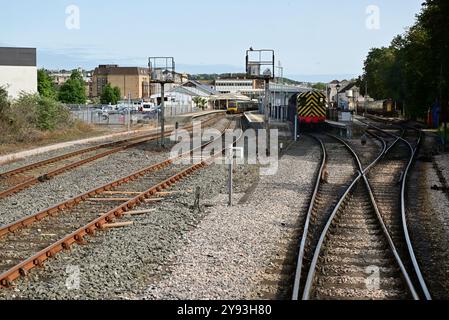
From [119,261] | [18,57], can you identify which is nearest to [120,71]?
[18,57]

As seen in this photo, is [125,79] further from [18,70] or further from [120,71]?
[18,70]

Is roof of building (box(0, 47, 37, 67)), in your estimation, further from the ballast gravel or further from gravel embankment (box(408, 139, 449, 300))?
the ballast gravel

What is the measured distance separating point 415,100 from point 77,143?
2754 centimetres

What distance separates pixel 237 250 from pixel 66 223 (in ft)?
11.8

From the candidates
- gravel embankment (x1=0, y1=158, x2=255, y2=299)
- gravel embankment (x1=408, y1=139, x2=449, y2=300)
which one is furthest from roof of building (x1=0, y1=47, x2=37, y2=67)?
gravel embankment (x1=0, y1=158, x2=255, y2=299)

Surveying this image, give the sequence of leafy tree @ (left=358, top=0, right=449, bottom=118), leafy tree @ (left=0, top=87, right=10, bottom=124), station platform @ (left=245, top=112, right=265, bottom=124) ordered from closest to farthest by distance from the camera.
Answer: leafy tree @ (left=0, top=87, right=10, bottom=124) → leafy tree @ (left=358, top=0, right=449, bottom=118) → station platform @ (left=245, top=112, right=265, bottom=124)

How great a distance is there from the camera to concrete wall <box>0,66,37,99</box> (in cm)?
5327

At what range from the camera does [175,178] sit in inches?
658

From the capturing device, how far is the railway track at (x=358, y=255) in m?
7.32

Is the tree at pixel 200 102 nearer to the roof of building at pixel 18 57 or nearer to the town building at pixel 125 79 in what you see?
the town building at pixel 125 79

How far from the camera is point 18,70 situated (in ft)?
176

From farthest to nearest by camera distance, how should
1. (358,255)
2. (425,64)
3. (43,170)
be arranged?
(425,64) < (43,170) < (358,255)
